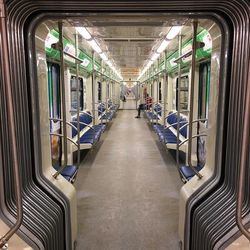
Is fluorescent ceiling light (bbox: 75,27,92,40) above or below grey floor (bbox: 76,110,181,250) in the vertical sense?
above

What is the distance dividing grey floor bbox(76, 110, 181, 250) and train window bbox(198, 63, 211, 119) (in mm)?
1253

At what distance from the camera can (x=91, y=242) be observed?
2.86 meters

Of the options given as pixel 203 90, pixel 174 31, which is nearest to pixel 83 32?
pixel 174 31

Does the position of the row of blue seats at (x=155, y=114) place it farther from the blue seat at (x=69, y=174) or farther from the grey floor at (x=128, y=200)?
the blue seat at (x=69, y=174)

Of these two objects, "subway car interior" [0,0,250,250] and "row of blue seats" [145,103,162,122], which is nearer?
"subway car interior" [0,0,250,250]

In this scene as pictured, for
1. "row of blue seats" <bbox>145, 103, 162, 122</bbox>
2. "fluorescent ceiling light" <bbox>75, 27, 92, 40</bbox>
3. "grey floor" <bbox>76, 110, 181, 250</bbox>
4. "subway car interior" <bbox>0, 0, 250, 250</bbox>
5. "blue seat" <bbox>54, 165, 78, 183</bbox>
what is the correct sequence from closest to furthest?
"subway car interior" <bbox>0, 0, 250, 250</bbox>, "grey floor" <bbox>76, 110, 181, 250</bbox>, "blue seat" <bbox>54, 165, 78, 183</bbox>, "fluorescent ceiling light" <bbox>75, 27, 92, 40</bbox>, "row of blue seats" <bbox>145, 103, 162, 122</bbox>

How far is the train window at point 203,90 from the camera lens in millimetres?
4988

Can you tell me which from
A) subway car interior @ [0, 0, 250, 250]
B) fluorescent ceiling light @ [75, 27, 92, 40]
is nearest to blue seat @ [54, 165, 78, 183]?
subway car interior @ [0, 0, 250, 250]

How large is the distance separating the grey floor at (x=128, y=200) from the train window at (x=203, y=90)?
49.3 inches

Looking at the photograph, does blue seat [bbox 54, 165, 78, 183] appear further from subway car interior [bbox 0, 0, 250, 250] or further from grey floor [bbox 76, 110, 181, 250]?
grey floor [bbox 76, 110, 181, 250]

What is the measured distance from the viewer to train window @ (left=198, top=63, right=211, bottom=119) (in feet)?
16.4

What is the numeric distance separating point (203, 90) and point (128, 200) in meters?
2.57

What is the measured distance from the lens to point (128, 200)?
3904 millimetres

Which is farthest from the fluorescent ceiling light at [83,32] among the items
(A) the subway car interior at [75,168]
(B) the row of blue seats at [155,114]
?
(B) the row of blue seats at [155,114]
